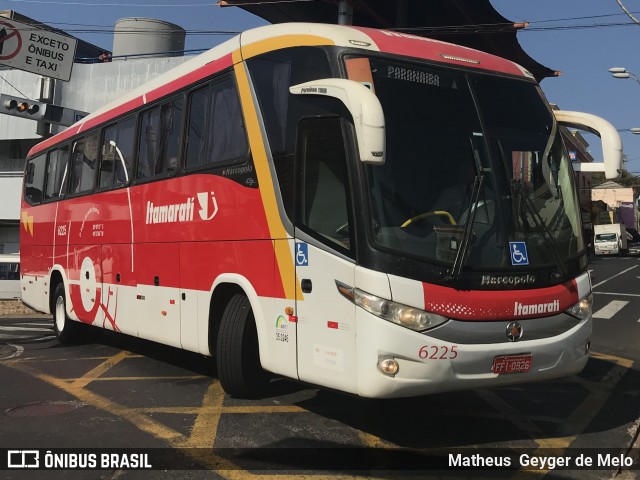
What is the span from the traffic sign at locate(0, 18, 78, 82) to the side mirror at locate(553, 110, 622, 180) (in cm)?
1512

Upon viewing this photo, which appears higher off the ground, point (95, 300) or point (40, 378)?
point (95, 300)

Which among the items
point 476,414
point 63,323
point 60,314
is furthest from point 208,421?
point 60,314

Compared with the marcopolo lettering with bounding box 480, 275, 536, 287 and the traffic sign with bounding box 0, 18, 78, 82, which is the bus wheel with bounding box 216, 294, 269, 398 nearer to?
the marcopolo lettering with bounding box 480, 275, 536, 287

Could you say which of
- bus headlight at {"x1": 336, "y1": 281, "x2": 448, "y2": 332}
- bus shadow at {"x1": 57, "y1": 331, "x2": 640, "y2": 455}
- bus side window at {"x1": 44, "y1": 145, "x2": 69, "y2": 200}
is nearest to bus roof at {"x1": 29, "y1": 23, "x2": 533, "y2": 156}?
bus headlight at {"x1": 336, "y1": 281, "x2": 448, "y2": 332}

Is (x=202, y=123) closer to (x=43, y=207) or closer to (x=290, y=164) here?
(x=290, y=164)

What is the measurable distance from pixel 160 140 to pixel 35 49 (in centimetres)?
1188

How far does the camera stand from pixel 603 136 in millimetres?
5641

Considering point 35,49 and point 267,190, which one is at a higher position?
point 35,49

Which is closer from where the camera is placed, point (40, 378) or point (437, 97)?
point (437, 97)

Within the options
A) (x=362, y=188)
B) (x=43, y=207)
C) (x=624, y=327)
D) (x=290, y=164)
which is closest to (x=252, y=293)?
(x=290, y=164)

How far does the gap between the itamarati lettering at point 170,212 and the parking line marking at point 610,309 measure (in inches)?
411

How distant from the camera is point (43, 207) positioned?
11.8 m

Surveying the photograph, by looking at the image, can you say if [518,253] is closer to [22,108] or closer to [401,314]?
[401,314]

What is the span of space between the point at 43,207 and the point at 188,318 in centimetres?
637
